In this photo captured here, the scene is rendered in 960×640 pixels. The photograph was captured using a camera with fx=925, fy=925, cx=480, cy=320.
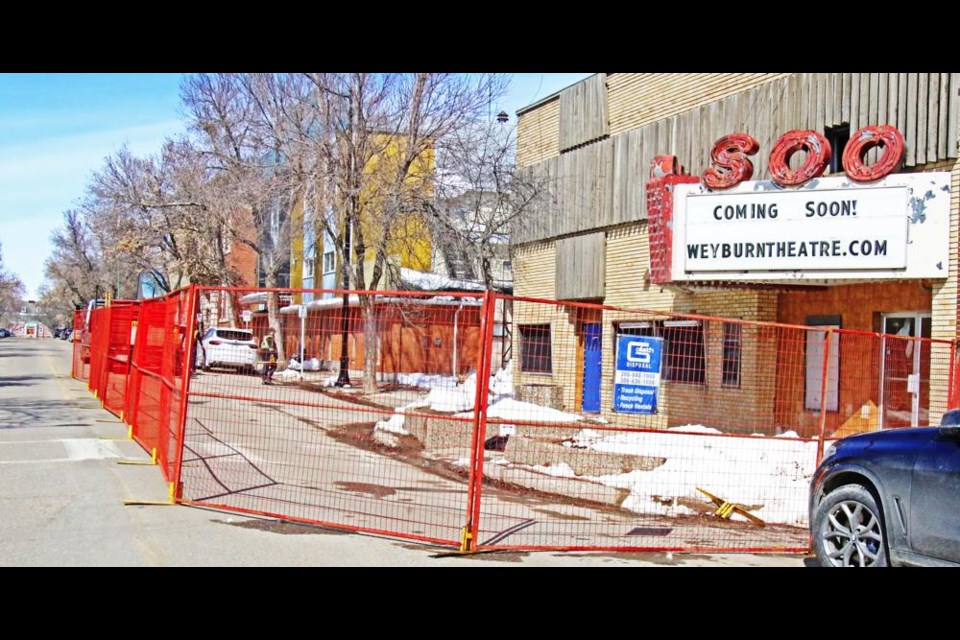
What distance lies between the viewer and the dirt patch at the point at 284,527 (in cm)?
822

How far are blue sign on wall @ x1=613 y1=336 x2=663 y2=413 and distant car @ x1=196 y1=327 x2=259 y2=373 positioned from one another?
3.77m

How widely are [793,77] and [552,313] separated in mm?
7968

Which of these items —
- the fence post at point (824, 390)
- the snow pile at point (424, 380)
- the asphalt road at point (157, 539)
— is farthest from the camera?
the fence post at point (824, 390)

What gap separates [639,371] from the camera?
8.82 metres

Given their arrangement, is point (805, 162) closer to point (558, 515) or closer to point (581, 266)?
point (558, 515)

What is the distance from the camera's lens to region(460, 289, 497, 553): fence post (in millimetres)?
7535

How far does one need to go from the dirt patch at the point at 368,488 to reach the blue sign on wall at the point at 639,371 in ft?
11.5

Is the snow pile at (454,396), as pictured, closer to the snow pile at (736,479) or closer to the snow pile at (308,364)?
the snow pile at (308,364)

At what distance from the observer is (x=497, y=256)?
27.8 meters

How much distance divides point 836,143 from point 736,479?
6.69 m

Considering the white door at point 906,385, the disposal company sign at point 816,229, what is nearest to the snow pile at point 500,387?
the disposal company sign at point 816,229

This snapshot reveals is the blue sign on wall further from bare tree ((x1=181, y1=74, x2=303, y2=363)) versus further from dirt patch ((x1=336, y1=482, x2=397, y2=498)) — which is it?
bare tree ((x1=181, y1=74, x2=303, y2=363))
